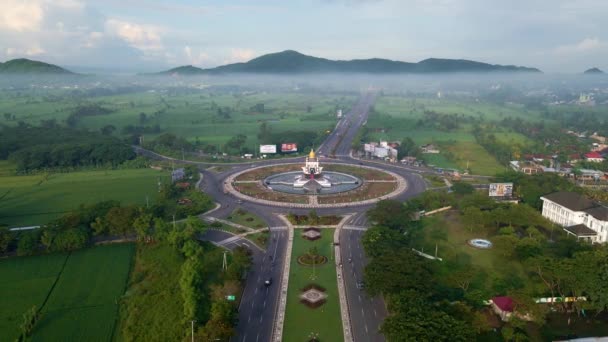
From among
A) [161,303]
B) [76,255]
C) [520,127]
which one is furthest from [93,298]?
[520,127]

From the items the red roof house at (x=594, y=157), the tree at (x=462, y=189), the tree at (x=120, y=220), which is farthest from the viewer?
the red roof house at (x=594, y=157)

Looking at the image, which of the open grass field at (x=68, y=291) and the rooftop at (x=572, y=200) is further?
the rooftop at (x=572, y=200)

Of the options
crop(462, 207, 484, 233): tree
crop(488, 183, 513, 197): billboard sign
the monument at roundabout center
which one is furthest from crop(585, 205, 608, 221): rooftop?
the monument at roundabout center

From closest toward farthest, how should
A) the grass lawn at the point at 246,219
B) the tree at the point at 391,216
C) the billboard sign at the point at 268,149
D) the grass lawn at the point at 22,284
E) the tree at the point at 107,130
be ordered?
the grass lawn at the point at 22,284 < the tree at the point at 391,216 < the grass lawn at the point at 246,219 < the billboard sign at the point at 268,149 < the tree at the point at 107,130

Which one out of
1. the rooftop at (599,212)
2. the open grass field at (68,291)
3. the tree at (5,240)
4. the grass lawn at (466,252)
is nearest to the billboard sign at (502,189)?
the grass lawn at (466,252)

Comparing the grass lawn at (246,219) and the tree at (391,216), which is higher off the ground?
the tree at (391,216)

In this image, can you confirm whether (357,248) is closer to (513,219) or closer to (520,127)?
(513,219)

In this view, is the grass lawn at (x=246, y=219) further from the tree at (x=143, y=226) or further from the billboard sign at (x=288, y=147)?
the billboard sign at (x=288, y=147)

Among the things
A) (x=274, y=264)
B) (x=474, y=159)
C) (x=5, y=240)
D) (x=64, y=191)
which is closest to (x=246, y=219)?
(x=274, y=264)
